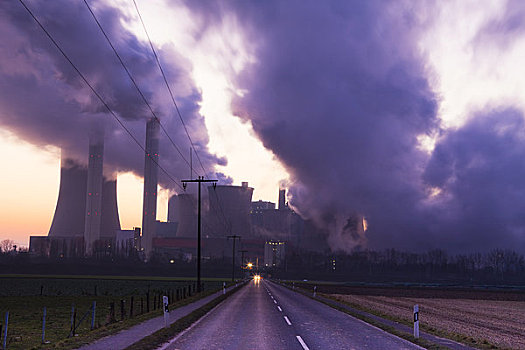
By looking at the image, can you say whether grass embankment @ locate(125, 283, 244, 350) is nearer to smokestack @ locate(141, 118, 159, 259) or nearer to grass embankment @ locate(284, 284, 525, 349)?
grass embankment @ locate(284, 284, 525, 349)

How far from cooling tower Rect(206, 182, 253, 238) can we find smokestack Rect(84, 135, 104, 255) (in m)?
34.8

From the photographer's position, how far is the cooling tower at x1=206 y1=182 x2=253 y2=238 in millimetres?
149375

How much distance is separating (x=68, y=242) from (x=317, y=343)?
586 ft

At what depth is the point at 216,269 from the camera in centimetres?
16850

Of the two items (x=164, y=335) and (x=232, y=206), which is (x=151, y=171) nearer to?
(x=232, y=206)

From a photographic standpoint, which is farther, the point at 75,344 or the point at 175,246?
the point at 175,246

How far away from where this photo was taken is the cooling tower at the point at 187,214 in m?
154

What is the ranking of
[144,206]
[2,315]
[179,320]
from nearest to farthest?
[179,320] → [2,315] → [144,206]

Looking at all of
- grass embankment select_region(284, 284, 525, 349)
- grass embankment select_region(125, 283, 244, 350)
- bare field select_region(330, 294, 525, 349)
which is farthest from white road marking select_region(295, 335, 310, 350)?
bare field select_region(330, 294, 525, 349)

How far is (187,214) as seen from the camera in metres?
160

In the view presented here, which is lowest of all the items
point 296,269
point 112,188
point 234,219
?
point 296,269

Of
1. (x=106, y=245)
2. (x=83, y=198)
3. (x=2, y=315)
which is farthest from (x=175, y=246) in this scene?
(x=2, y=315)

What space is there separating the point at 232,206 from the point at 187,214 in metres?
19.3

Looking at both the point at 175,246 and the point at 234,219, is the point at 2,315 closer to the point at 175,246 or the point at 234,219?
the point at 234,219
